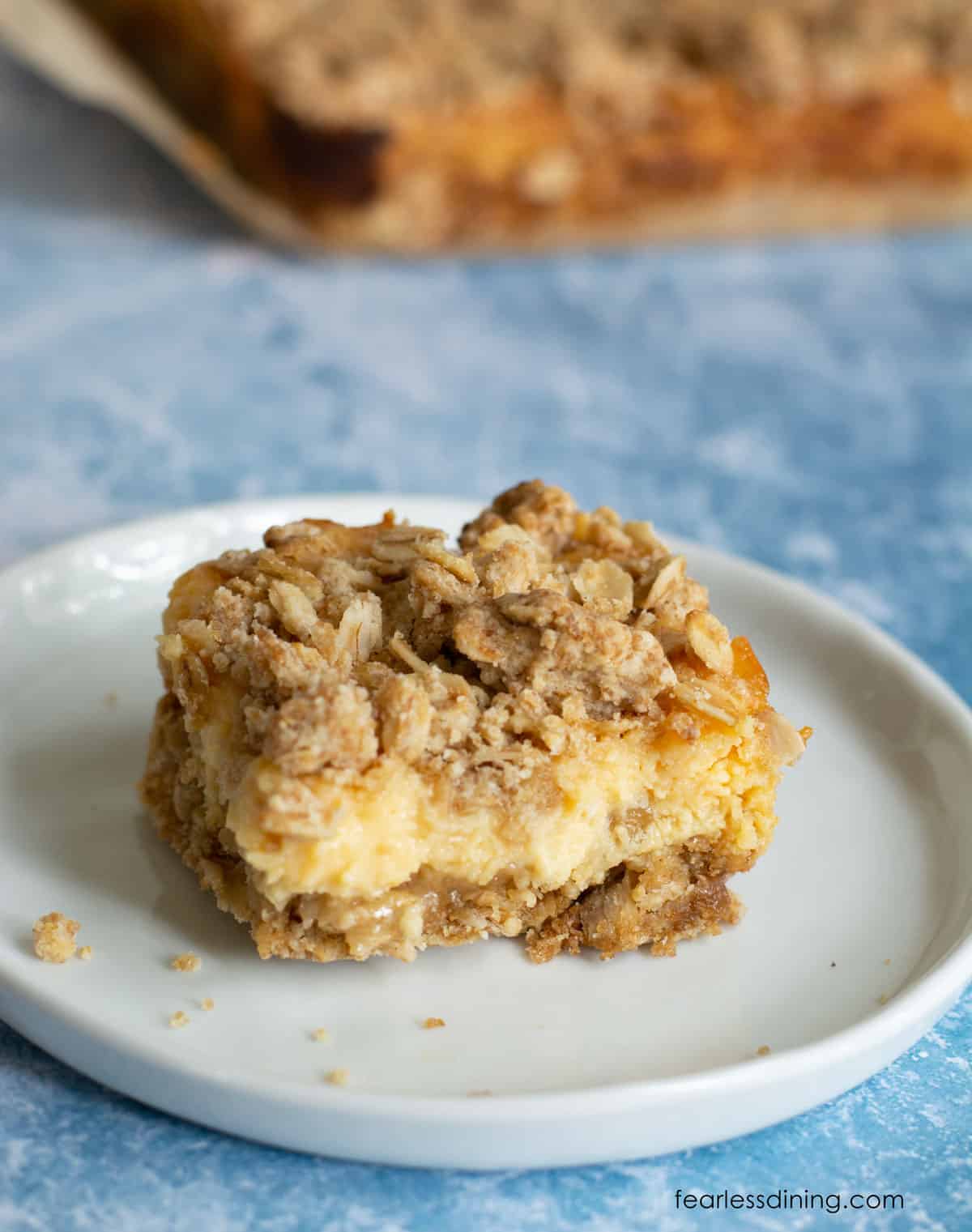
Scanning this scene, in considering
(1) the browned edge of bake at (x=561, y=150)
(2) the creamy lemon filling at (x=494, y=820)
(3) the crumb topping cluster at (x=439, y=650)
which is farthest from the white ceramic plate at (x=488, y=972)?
(1) the browned edge of bake at (x=561, y=150)

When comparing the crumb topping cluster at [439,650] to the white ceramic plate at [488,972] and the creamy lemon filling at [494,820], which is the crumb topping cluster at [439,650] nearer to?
the creamy lemon filling at [494,820]

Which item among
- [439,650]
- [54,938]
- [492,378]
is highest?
[439,650]

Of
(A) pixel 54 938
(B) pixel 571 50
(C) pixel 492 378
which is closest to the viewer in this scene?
(A) pixel 54 938

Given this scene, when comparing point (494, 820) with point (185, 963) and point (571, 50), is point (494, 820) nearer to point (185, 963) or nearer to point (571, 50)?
point (185, 963)

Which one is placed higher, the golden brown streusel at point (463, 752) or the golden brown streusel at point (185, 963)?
the golden brown streusel at point (463, 752)

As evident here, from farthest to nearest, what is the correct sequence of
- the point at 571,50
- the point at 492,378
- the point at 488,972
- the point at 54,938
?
the point at 571,50 < the point at 492,378 < the point at 488,972 < the point at 54,938

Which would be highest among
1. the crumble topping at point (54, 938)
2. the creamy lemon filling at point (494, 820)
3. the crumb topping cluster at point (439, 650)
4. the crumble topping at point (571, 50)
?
the crumble topping at point (571, 50)

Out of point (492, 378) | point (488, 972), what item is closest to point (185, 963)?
point (488, 972)

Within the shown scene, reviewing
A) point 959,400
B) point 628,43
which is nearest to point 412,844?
point 959,400

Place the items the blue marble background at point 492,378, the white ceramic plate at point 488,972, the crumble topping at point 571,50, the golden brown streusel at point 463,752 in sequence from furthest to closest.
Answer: the crumble topping at point 571,50 < the blue marble background at point 492,378 < the golden brown streusel at point 463,752 < the white ceramic plate at point 488,972
